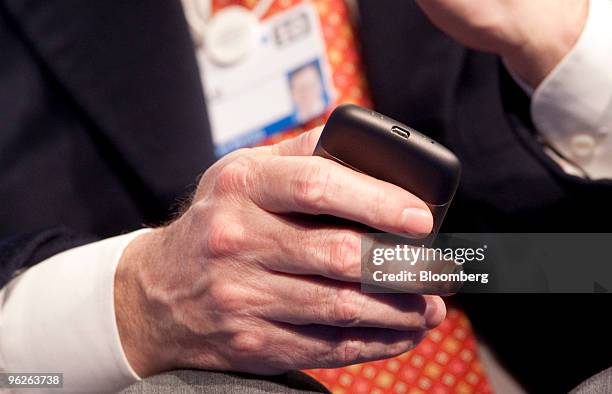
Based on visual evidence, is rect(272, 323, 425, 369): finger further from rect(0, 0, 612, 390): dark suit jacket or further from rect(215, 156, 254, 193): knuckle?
rect(0, 0, 612, 390): dark suit jacket

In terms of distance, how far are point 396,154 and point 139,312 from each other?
0.28 meters

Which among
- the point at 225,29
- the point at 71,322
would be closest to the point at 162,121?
the point at 225,29

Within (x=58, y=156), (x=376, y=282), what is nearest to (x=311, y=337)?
(x=376, y=282)

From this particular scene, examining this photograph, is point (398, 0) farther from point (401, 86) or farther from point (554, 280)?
point (554, 280)

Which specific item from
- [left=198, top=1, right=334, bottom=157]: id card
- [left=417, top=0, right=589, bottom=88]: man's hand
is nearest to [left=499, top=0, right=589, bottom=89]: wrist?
[left=417, top=0, right=589, bottom=88]: man's hand

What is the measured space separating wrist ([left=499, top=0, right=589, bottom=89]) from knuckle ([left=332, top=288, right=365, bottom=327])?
36 cm

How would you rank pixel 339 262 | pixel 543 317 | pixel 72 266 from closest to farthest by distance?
pixel 339 262 < pixel 72 266 < pixel 543 317

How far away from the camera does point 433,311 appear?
40 centimetres

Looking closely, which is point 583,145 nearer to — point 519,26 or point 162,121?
point 519,26

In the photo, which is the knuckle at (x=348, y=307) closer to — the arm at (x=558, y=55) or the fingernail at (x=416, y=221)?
the fingernail at (x=416, y=221)

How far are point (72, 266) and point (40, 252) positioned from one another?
7cm

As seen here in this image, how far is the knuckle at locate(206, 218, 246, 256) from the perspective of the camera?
398 millimetres

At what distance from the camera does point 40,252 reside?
1.96ft

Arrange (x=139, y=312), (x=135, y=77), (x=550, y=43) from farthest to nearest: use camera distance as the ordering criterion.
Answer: (x=135, y=77), (x=550, y=43), (x=139, y=312)
